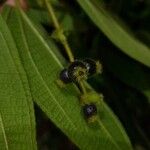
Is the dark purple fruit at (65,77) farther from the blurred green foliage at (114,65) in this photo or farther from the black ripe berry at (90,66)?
the blurred green foliage at (114,65)

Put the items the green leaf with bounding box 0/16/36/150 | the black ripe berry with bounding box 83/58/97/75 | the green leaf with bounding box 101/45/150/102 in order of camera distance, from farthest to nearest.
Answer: the green leaf with bounding box 101/45/150/102
the black ripe berry with bounding box 83/58/97/75
the green leaf with bounding box 0/16/36/150

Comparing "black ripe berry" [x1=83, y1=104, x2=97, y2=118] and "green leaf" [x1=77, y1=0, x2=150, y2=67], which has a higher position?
"green leaf" [x1=77, y1=0, x2=150, y2=67]

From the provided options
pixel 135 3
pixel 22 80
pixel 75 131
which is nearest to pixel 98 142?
pixel 75 131

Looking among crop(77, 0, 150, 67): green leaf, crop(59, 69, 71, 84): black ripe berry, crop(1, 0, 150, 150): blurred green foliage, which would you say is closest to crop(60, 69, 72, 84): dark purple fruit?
crop(59, 69, 71, 84): black ripe berry

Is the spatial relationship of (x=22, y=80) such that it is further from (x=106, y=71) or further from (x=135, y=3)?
(x=135, y=3)

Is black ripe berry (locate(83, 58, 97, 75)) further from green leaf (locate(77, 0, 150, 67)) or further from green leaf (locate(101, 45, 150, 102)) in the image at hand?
green leaf (locate(101, 45, 150, 102))

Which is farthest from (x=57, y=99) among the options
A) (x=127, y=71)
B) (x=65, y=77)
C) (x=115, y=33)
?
(x=127, y=71)
